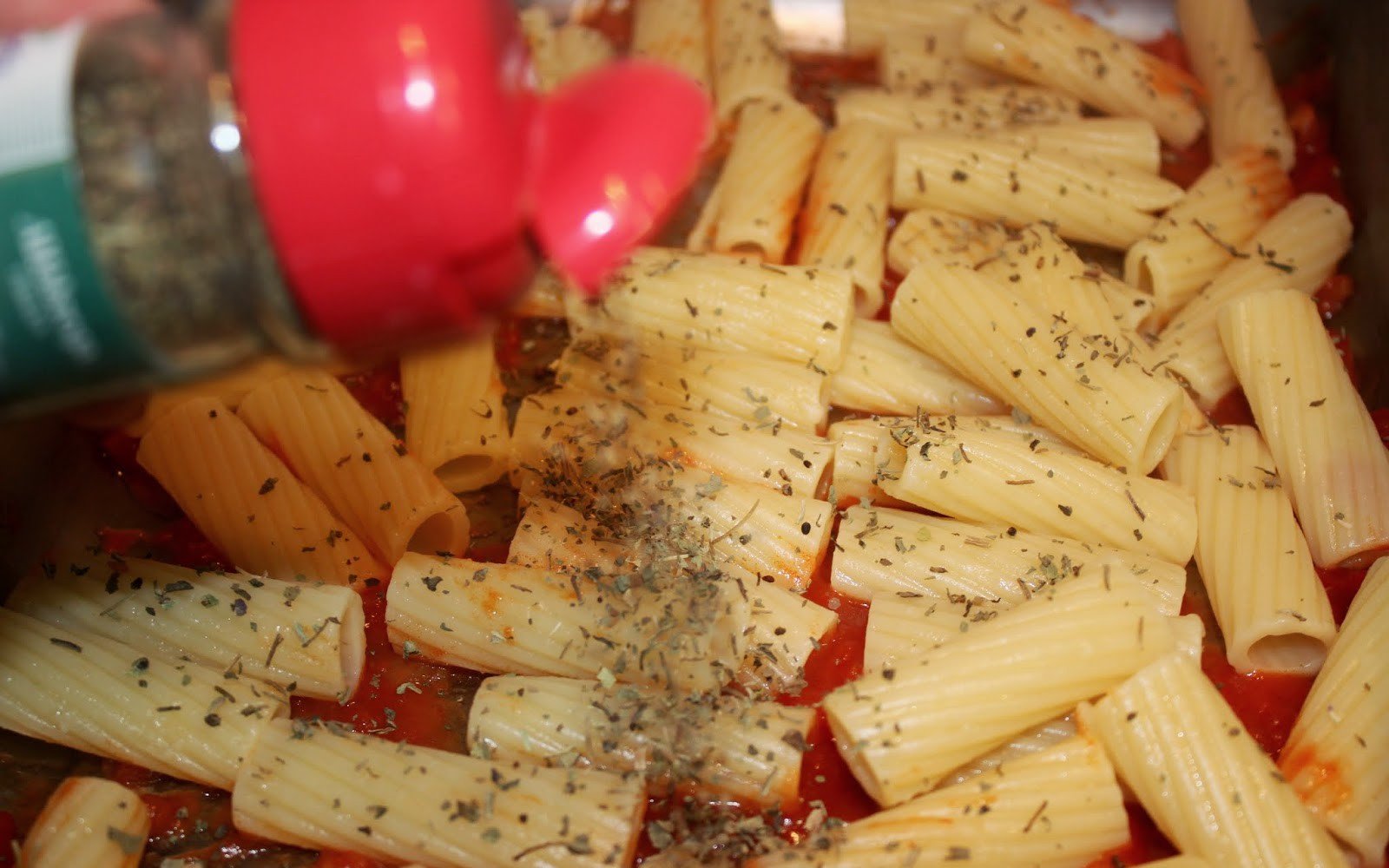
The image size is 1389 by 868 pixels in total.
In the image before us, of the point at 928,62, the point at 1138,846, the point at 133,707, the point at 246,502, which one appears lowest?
the point at 1138,846

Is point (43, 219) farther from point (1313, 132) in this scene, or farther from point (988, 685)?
point (1313, 132)

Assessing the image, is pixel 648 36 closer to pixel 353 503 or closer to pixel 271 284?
pixel 353 503

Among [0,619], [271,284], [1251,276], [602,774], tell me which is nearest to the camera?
[271,284]

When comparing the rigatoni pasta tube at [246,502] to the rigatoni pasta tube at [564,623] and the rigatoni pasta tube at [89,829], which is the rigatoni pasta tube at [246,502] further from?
the rigatoni pasta tube at [89,829]

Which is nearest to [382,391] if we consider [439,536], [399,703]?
[439,536]

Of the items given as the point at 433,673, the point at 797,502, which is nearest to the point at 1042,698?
the point at 797,502

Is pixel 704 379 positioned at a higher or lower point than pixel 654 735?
higher

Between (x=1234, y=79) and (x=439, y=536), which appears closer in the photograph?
(x=439, y=536)

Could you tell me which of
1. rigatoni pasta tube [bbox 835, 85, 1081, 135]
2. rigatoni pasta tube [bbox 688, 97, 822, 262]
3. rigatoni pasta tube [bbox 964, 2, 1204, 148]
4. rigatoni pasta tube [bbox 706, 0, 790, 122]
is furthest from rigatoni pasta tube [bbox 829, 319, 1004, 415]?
rigatoni pasta tube [bbox 964, 2, 1204, 148]
